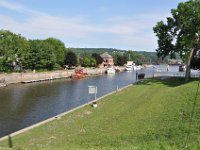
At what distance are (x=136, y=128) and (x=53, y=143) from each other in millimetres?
5317

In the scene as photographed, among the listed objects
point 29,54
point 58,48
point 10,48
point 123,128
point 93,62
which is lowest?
point 123,128

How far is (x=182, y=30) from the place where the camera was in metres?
55.2

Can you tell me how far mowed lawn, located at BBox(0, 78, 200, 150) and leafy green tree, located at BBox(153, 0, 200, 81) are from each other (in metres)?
21.1

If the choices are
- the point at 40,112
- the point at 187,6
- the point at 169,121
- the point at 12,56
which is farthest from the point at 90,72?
the point at 169,121

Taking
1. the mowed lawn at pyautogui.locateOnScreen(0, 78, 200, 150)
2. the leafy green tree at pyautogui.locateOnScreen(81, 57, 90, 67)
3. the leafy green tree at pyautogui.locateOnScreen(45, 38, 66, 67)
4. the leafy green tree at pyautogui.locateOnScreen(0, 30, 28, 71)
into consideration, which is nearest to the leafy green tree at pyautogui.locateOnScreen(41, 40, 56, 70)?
the leafy green tree at pyautogui.locateOnScreen(0, 30, 28, 71)

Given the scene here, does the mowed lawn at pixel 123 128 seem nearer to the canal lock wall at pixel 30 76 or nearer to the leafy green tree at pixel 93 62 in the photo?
the canal lock wall at pixel 30 76

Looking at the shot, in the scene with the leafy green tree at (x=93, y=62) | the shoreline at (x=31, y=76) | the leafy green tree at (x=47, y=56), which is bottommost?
the shoreline at (x=31, y=76)

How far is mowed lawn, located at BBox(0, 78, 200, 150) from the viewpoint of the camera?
17.4 meters

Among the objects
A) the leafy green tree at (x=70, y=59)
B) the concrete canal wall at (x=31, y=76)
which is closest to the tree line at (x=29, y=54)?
the leafy green tree at (x=70, y=59)

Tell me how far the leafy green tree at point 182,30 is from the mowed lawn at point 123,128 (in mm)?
21075

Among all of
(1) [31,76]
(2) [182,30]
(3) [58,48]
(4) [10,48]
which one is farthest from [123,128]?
(3) [58,48]

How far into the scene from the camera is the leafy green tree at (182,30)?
5256cm

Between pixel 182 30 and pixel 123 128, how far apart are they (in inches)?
1406

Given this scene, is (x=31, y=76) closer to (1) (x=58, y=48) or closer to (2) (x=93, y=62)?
(1) (x=58, y=48)
